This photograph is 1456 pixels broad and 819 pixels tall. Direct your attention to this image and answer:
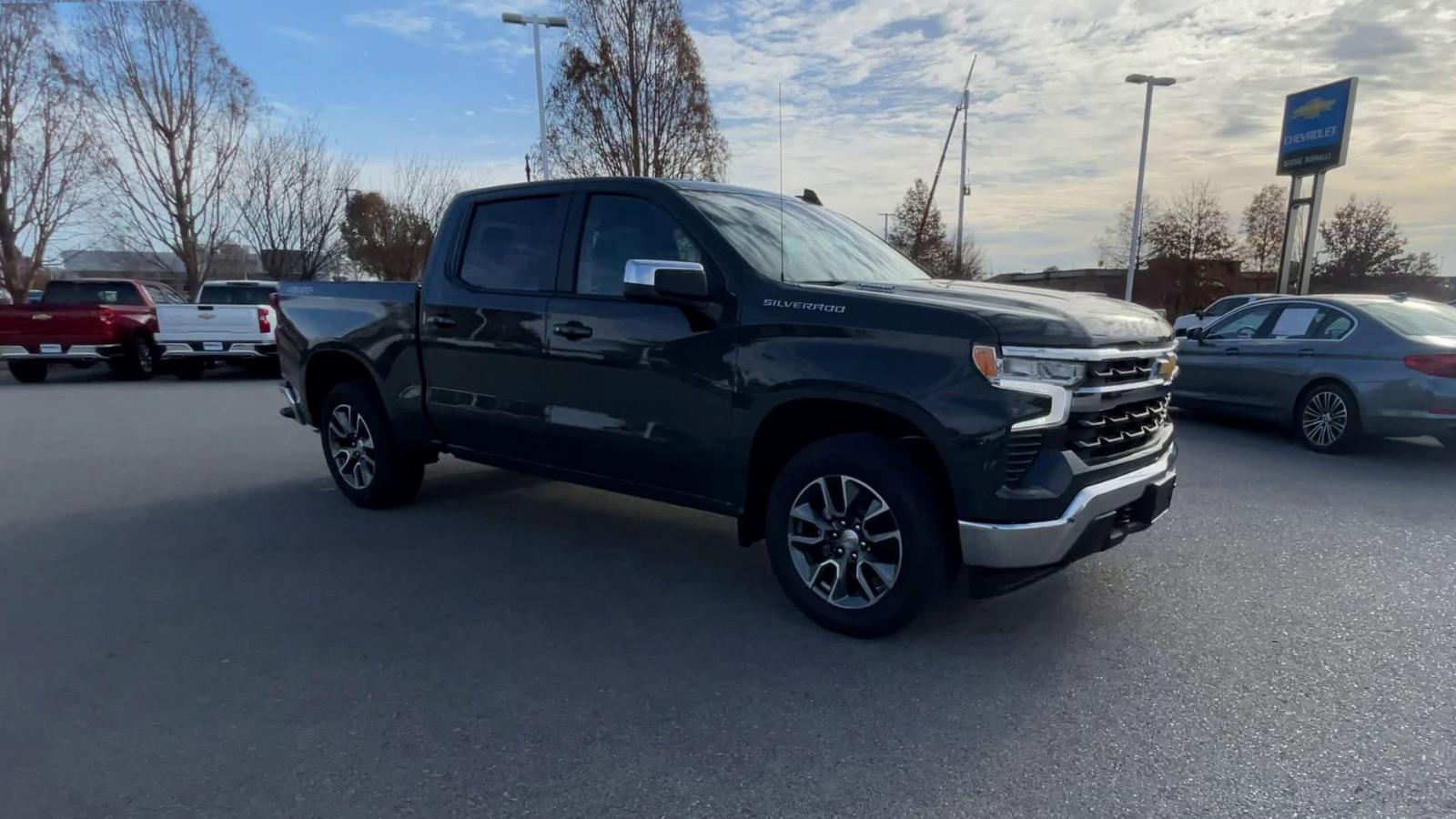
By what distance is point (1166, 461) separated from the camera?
3902 mm

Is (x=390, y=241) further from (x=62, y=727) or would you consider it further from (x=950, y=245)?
(x=62, y=727)

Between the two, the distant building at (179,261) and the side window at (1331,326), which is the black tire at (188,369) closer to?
the distant building at (179,261)

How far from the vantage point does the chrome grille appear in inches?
132

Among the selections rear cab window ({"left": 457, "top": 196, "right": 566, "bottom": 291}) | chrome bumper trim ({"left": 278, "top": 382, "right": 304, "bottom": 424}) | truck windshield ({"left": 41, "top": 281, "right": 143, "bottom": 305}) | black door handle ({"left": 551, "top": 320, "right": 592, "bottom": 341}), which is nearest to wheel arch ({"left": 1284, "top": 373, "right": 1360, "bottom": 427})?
black door handle ({"left": 551, "top": 320, "right": 592, "bottom": 341})

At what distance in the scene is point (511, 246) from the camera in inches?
191

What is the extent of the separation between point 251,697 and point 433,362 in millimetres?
2375

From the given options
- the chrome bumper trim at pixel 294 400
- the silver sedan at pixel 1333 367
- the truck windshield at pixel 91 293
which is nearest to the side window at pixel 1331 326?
the silver sedan at pixel 1333 367

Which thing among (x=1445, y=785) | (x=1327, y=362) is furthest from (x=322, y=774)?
(x=1327, y=362)

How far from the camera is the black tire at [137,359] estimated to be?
14865 millimetres

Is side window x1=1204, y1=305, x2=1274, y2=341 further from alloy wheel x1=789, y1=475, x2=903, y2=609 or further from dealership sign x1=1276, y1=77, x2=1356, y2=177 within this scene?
dealership sign x1=1276, y1=77, x2=1356, y2=177

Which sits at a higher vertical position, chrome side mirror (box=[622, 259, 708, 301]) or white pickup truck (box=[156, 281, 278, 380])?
chrome side mirror (box=[622, 259, 708, 301])

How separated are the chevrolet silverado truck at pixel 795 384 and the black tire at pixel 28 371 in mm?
14198

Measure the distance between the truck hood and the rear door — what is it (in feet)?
5.64

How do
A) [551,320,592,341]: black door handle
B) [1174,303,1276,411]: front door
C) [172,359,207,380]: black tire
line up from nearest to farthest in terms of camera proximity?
1. [551,320,592,341]: black door handle
2. [1174,303,1276,411]: front door
3. [172,359,207,380]: black tire
